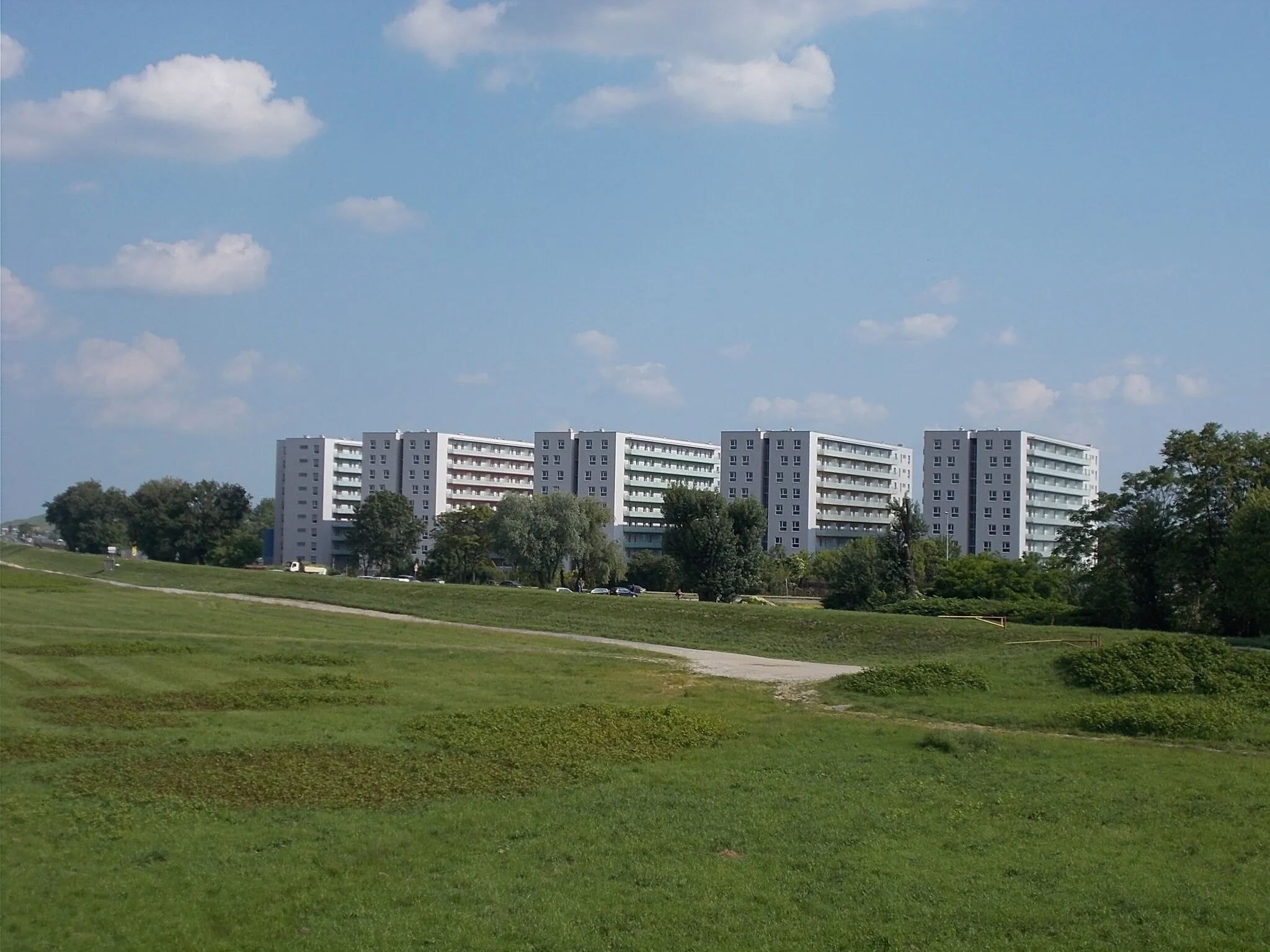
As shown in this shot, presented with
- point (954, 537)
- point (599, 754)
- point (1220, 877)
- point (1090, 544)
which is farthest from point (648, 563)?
point (1220, 877)

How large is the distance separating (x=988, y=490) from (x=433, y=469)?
76.0 metres

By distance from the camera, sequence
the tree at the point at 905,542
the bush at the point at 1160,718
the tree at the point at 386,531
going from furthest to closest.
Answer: the tree at the point at 386,531 < the tree at the point at 905,542 < the bush at the point at 1160,718

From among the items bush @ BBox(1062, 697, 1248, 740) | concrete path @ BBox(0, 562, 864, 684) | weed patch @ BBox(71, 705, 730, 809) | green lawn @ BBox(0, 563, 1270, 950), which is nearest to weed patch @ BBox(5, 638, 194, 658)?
green lawn @ BBox(0, 563, 1270, 950)

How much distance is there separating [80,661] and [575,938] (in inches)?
1037

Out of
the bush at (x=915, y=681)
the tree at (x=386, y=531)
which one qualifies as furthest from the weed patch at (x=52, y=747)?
the tree at (x=386, y=531)

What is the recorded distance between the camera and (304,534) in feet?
532

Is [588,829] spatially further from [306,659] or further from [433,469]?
[433,469]

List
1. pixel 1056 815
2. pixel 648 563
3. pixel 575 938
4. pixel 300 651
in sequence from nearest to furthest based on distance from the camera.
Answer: pixel 575 938, pixel 1056 815, pixel 300 651, pixel 648 563

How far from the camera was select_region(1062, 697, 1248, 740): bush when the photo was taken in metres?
24.8

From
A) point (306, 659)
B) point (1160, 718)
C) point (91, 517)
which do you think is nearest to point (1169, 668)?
point (1160, 718)

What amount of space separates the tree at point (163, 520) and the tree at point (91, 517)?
12.5 metres

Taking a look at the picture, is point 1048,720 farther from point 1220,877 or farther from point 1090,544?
point 1090,544

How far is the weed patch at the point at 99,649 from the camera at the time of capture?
3509 centimetres

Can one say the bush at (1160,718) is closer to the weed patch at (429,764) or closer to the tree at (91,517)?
the weed patch at (429,764)
